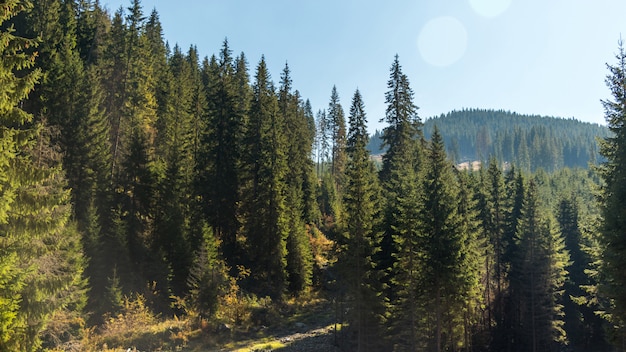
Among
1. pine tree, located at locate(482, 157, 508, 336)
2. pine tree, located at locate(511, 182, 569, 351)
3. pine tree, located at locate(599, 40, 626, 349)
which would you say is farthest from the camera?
pine tree, located at locate(482, 157, 508, 336)

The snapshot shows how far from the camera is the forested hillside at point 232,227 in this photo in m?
17.3

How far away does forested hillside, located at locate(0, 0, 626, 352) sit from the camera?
17328mm

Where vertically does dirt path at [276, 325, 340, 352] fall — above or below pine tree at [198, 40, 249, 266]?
below

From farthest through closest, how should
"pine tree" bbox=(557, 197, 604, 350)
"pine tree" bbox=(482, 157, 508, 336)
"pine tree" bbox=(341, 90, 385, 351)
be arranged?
1. "pine tree" bbox=(557, 197, 604, 350)
2. "pine tree" bbox=(482, 157, 508, 336)
3. "pine tree" bbox=(341, 90, 385, 351)

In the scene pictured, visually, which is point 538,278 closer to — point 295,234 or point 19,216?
point 295,234

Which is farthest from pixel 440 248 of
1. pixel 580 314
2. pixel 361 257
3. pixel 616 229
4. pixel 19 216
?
pixel 580 314

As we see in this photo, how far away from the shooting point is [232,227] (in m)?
42.8

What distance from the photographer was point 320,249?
177 feet

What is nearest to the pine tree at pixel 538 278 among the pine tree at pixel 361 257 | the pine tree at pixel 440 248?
the pine tree at pixel 440 248

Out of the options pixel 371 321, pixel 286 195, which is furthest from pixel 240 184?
pixel 371 321

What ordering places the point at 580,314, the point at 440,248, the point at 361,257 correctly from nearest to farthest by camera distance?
the point at 440,248, the point at 361,257, the point at 580,314

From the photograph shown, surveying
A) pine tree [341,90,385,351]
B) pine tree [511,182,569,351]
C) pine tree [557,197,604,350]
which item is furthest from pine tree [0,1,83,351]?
pine tree [557,197,604,350]

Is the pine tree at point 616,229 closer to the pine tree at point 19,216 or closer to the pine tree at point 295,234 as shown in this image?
the pine tree at point 19,216

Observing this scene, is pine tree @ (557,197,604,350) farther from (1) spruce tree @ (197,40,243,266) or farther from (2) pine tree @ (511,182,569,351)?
(1) spruce tree @ (197,40,243,266)
